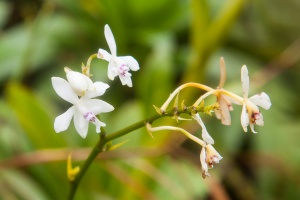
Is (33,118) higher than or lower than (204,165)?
lower

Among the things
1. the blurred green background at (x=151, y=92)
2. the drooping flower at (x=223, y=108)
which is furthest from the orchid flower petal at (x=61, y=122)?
the blurred green background at (x=151, y=92)

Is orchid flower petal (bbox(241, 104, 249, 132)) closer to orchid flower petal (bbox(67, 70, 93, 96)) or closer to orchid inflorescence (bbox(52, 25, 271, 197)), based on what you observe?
orchid inflorescence (bbox(52, 25, 271, 197))

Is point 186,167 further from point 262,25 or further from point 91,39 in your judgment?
point 262,25

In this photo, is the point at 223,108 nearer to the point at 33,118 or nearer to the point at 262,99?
the point at 262,99

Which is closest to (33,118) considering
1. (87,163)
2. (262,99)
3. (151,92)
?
(151,92)

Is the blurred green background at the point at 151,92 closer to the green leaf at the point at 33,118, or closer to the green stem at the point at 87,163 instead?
the green leaf at the point at 33,118

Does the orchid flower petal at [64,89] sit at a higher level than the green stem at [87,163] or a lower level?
higher

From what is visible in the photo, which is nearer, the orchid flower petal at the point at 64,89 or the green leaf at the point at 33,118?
the orchid flower petal at the point at 64,89

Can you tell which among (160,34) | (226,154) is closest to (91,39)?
(160,34)
